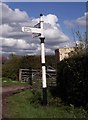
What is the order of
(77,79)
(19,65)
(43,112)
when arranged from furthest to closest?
(19,65), (77,79), (43,112)

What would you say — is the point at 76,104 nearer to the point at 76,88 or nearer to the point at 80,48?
the point at 76,88

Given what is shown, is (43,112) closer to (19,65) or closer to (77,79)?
(77,79)

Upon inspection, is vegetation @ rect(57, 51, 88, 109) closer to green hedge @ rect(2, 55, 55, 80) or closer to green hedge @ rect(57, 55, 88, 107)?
green hedge @ rect(57, 55, 88, 107)

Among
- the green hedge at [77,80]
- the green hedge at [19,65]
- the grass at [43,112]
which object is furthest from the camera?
the green hedge at [19,65]

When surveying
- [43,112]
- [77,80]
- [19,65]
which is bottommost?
[43,112]

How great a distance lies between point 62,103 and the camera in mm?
13797

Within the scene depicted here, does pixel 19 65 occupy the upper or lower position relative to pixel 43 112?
upper

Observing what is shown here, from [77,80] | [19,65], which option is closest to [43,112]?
[77,80]

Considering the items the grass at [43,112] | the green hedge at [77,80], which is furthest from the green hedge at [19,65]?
the grass at [43,112]

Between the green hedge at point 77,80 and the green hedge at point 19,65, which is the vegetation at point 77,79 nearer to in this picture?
the green hedge at point 77,80

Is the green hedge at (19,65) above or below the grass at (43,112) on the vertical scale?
above

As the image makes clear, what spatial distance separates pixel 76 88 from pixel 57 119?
7.81ft

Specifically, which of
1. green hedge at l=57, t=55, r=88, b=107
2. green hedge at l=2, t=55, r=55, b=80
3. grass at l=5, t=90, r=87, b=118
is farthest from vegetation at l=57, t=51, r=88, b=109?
green hedge at l=2, t=55, r=55, b=80

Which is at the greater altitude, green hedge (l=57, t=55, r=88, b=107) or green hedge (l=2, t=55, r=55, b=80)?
green hedge (l=2, t=55, r=55, b=80)
